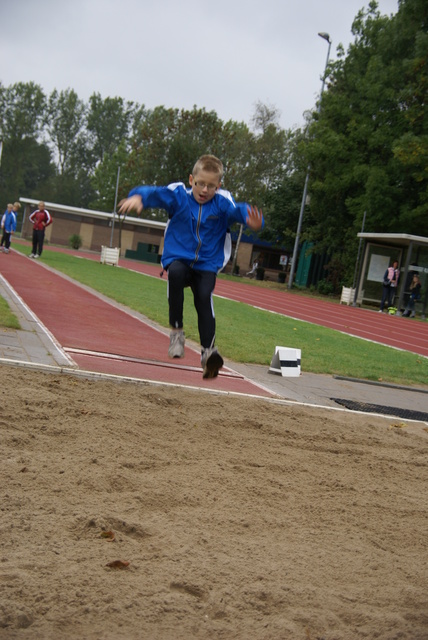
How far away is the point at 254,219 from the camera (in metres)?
5.82

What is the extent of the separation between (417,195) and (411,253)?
728 centimetres

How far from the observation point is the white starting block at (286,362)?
8281 mm

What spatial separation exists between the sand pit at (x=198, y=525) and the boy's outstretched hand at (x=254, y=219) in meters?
1.58

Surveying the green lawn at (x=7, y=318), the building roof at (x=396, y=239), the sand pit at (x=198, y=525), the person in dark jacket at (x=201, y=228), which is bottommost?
the green lawn at (x=7, y=318)

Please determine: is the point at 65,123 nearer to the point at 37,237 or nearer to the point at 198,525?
the point at 37,237

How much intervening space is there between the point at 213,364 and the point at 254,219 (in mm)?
1267

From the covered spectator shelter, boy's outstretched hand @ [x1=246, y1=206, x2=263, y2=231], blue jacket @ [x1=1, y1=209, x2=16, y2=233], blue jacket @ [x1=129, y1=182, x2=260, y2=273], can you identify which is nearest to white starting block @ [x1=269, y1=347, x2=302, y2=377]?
blue jacket @ [x1=129, y1=182, x2=260, y2=273]

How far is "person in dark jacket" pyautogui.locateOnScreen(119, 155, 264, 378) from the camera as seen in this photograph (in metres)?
5.84

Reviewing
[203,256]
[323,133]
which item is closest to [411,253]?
[323,133]

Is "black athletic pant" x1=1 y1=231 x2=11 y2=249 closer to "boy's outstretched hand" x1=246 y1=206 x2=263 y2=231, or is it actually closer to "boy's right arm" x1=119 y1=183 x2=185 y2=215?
"boy's right arm" x1=119 y1=183 x2=185 y2=215

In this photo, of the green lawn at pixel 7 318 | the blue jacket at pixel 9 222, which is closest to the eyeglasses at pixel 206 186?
the green lawn at pixel 7 318

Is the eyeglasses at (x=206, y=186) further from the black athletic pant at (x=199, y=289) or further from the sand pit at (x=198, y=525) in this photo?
the sand pit at (x=198, y=525)

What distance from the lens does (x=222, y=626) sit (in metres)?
2.33

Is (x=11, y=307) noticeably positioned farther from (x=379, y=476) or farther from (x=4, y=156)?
(x=4, y=156)
